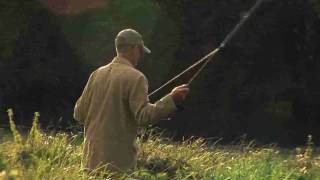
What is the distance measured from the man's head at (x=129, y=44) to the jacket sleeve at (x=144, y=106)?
271 millimetres

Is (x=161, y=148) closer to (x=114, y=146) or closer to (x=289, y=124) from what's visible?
(x=114, y=146)

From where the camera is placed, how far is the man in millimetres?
5938

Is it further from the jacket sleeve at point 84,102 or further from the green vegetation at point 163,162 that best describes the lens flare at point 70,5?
the jacket sleeve at point 84,102

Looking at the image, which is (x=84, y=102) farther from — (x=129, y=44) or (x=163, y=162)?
(x=163, y=162)

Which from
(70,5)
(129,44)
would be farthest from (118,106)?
(70,5)

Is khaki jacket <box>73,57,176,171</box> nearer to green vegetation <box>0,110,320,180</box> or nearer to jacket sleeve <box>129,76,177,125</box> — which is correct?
jacket sleeve <box>129,76,177,125</box>

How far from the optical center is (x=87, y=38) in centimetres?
1570

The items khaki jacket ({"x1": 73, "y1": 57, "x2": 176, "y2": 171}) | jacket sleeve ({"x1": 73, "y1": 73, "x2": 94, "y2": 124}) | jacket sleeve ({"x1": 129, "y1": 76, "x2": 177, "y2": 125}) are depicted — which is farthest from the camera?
jacket sleeve ({"x1": 73, "y1": 73, "x2": 94, "y2": 124})

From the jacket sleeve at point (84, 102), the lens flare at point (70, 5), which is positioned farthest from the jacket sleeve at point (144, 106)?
the lens flare at point (70, 5)

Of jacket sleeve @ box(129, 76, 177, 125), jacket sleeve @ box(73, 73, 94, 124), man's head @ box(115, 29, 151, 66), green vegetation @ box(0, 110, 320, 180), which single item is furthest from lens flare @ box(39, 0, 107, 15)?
jacket sleeve @ box(129, 76, 177, 125)

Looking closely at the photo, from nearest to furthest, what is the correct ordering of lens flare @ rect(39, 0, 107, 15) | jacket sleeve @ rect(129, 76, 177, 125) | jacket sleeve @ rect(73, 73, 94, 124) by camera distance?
1. jacket sleeve @ rect(129, 76, 177, 125)
2. jacket sleeve @ rect(73, 73, 94, 124)
3. lens flare @ rect(39, 0, 107, 15)

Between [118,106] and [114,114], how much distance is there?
0.06 metres

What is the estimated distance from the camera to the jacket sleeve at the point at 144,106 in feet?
18.9

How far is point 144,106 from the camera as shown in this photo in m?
5.78
